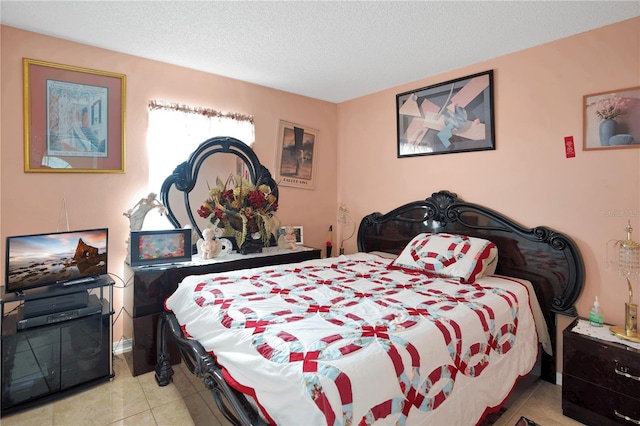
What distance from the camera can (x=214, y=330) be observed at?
169cm

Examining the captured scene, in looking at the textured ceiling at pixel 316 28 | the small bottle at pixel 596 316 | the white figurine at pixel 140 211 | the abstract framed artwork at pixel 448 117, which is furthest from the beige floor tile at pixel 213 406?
the abstract framed artwork at pixel 448 117

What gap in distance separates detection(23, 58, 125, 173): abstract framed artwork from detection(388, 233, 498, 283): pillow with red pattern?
2.53 m

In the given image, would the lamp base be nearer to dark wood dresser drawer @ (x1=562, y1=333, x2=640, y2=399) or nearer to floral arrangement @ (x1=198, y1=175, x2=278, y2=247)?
dark wood dresser drawer @ (x1=562, y1=333, x2=640, y2=399)

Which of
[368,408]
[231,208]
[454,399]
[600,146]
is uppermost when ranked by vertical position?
[600,146]

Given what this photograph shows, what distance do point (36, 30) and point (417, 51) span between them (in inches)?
111

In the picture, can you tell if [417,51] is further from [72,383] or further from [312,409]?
[72,383]

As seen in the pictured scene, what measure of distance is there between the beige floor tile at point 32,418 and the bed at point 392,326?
641 mm

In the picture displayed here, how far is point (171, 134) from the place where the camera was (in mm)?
3062

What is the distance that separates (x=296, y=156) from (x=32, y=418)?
9.98 feet

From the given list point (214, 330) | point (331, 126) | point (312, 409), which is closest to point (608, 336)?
point (312, 409)

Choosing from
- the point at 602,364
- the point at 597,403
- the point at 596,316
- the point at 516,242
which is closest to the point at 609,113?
the point at 516,242

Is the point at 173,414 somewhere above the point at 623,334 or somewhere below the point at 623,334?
below

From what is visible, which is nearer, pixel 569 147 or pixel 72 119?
pixel 569 147

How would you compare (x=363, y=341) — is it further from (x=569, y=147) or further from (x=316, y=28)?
(x=569, y=147)
